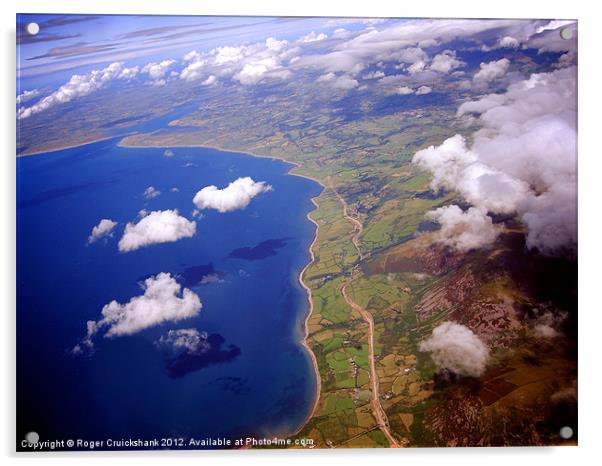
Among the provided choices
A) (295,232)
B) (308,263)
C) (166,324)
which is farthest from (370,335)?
(166,324)

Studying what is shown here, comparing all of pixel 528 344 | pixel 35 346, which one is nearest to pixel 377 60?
pixel 528 344

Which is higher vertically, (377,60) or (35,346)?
(377,60)

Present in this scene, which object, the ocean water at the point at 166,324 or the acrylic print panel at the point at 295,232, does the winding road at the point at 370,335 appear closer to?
the acrylic print panel at the point at 295,232

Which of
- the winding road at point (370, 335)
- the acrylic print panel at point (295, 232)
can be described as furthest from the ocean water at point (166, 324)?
the winding road at point (370, 335)

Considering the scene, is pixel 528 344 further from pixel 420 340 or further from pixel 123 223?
pixel 123 223

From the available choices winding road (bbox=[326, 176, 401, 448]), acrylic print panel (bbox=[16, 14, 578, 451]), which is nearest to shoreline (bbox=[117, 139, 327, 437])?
acrylic print panel (bbox=[16, 14, 578, 451])

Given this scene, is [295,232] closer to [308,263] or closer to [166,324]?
[308,263]

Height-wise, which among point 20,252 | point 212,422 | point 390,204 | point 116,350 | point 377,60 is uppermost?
point 377,60
